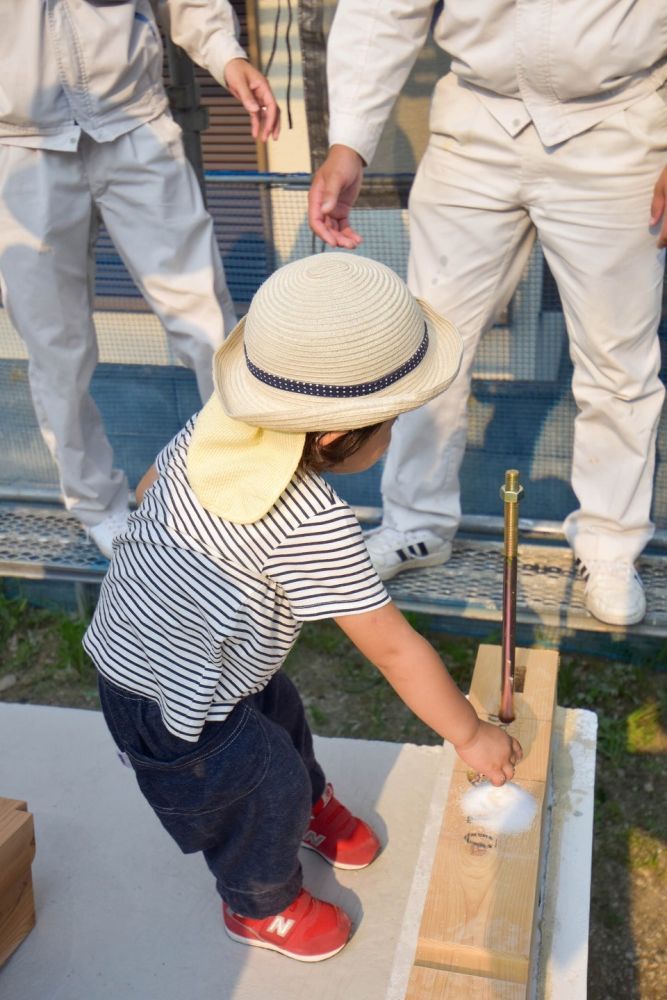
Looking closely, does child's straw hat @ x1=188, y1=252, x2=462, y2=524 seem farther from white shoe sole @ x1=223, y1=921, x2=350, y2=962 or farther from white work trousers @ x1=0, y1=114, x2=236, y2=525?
white work trousers @ x1=0, y1=114, x2=236, y2=525

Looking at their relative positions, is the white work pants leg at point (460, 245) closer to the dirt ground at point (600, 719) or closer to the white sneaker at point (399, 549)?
the white sneaker at point (399, 549)

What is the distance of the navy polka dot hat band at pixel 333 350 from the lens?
173cm

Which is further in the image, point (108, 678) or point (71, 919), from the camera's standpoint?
point (71, 919)

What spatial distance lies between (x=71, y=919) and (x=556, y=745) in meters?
1.18

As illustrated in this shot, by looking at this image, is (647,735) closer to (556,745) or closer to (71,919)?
(556,745)

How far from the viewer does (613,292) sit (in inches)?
108

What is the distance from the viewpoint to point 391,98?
2.87m

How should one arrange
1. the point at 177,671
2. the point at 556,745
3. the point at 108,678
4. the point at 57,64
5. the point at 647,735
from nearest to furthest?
the point at 177,671
the point at 108,678
the point at 556,745
the point at 57,64
the point at 647,735

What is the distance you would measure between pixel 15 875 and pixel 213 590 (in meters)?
0.87

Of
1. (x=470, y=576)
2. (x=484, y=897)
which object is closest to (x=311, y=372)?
(x=484, y=897)

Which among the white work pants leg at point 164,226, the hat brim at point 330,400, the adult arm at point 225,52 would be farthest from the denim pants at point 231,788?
the adult arm at point 225,52

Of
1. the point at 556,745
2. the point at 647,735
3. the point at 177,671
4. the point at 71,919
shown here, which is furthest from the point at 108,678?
the point at 647,735

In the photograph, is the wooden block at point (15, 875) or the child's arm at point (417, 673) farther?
the wooden block at point (15, 875)

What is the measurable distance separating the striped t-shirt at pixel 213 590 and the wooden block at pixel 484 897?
50cm
